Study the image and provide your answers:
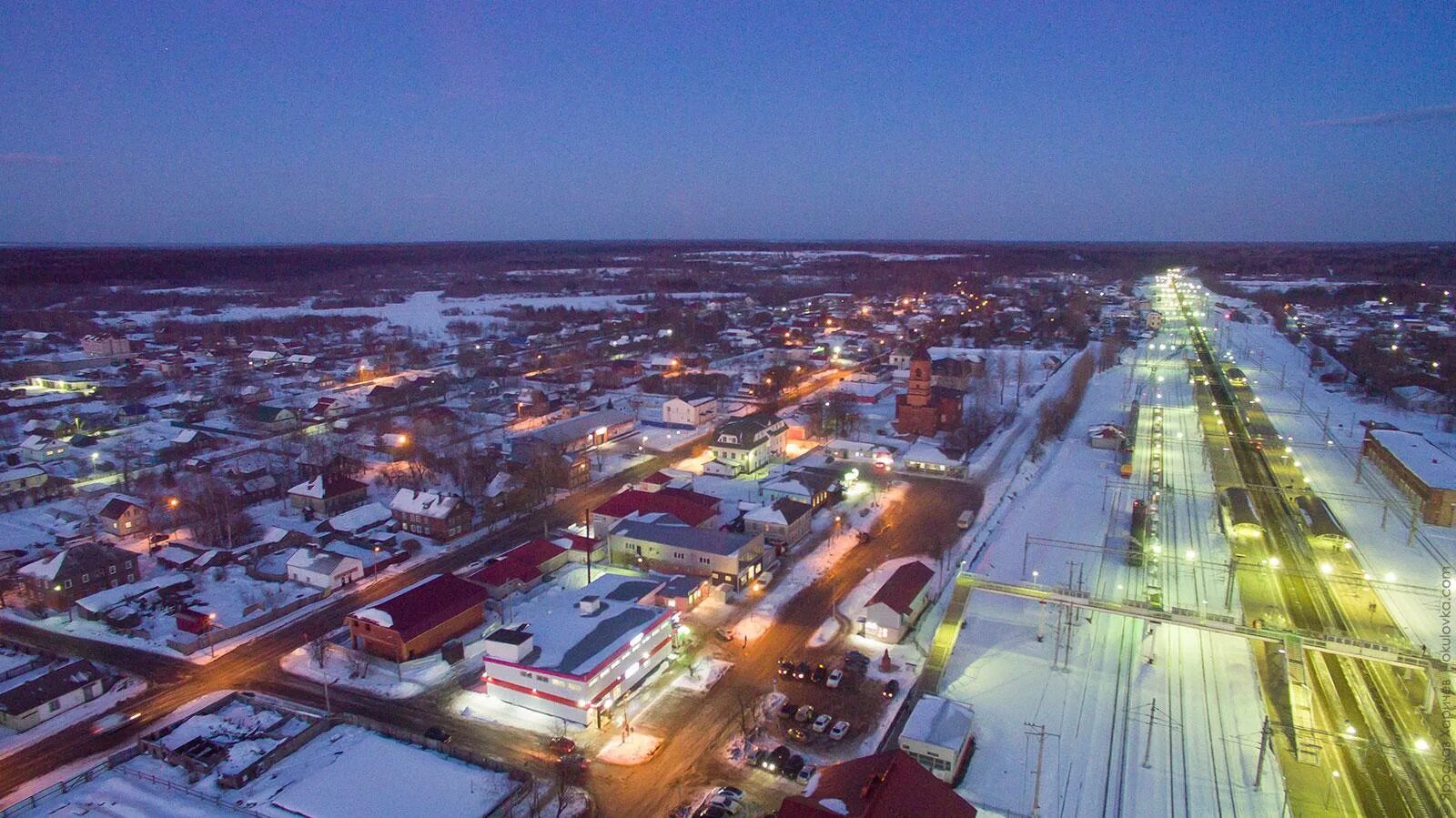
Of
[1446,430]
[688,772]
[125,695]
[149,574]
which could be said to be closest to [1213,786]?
[688,772]

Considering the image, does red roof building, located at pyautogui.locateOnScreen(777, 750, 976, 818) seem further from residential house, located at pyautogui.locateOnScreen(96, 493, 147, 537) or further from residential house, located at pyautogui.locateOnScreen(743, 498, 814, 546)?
residential house, located at pyautogui.locateOnScreen(96, 493, 147, 537)

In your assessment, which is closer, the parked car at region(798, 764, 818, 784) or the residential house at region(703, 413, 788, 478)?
the parked car at region(798, 764, 818, 784)

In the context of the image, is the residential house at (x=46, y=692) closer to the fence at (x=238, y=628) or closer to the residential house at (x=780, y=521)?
the fence at (x=238, y=628)

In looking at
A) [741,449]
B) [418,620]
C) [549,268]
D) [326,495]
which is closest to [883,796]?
[418,620]

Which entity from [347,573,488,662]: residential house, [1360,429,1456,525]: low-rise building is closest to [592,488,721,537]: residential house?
[347,573,488,662]: residential house

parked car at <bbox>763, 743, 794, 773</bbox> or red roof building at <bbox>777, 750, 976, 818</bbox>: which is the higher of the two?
red roof building at <bbox>777, 750, 976, 818</bbox>

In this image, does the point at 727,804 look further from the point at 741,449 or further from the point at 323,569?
the point at 741,449

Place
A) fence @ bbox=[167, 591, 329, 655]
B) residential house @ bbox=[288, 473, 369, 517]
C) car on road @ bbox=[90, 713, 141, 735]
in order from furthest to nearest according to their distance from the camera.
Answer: residential house @ bbox=[288, 473, 369, 517]
fence @ bbox=[167, 591, 329, 655]
car on road @ bbox=[90, 713, 141, 735]
